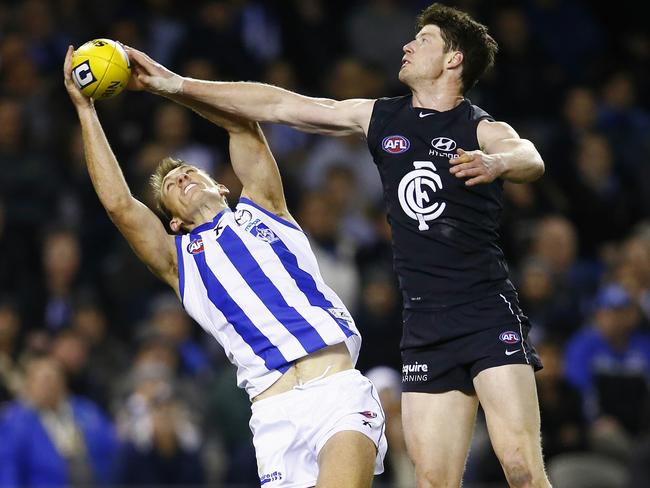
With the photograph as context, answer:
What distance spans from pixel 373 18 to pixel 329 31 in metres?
0.49

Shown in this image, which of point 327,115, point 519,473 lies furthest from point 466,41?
point 519,473

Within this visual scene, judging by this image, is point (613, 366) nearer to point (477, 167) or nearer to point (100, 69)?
point (477, 167)

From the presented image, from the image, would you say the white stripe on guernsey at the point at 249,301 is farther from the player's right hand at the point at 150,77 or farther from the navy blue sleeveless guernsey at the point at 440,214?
the player's right hand at the point at 150,77

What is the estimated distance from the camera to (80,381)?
412 inches

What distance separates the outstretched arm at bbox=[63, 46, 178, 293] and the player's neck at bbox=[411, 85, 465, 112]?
147 centimetres

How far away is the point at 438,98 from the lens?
636cm

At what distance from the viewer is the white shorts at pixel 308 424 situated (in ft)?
20.2

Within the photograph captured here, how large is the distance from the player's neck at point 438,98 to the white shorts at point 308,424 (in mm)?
1355

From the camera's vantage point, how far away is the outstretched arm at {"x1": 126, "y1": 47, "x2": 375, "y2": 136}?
6.45 m

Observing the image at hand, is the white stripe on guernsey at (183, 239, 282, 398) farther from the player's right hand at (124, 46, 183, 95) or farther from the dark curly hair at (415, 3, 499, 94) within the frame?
the dark curly hair at (415, 3, 499, 94)

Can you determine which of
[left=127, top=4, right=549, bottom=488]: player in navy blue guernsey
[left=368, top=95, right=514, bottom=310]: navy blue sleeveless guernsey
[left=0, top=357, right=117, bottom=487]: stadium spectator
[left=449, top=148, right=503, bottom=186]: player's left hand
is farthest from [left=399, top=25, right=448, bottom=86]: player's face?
[left=0, top=357, right=117, bottom=487]: stadium spectator

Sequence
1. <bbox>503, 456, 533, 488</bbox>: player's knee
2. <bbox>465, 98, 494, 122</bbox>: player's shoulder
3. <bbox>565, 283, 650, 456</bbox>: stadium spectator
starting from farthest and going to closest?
<bbox>565, 283, 650, 456</bbox>: stadium spectator < <bbox>465, 98, 494, 122</bbox>: player's shoulder < <bbox>503, 456, 533, 488</bbox>: player's knee

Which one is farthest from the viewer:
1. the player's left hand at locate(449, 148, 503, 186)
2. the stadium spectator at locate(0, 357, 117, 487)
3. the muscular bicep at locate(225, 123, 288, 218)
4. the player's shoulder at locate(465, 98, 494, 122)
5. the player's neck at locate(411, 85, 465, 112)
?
the stadium spectator at locate(0, 357, 117, 487)

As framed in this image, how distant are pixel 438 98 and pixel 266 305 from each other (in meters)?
1.30
